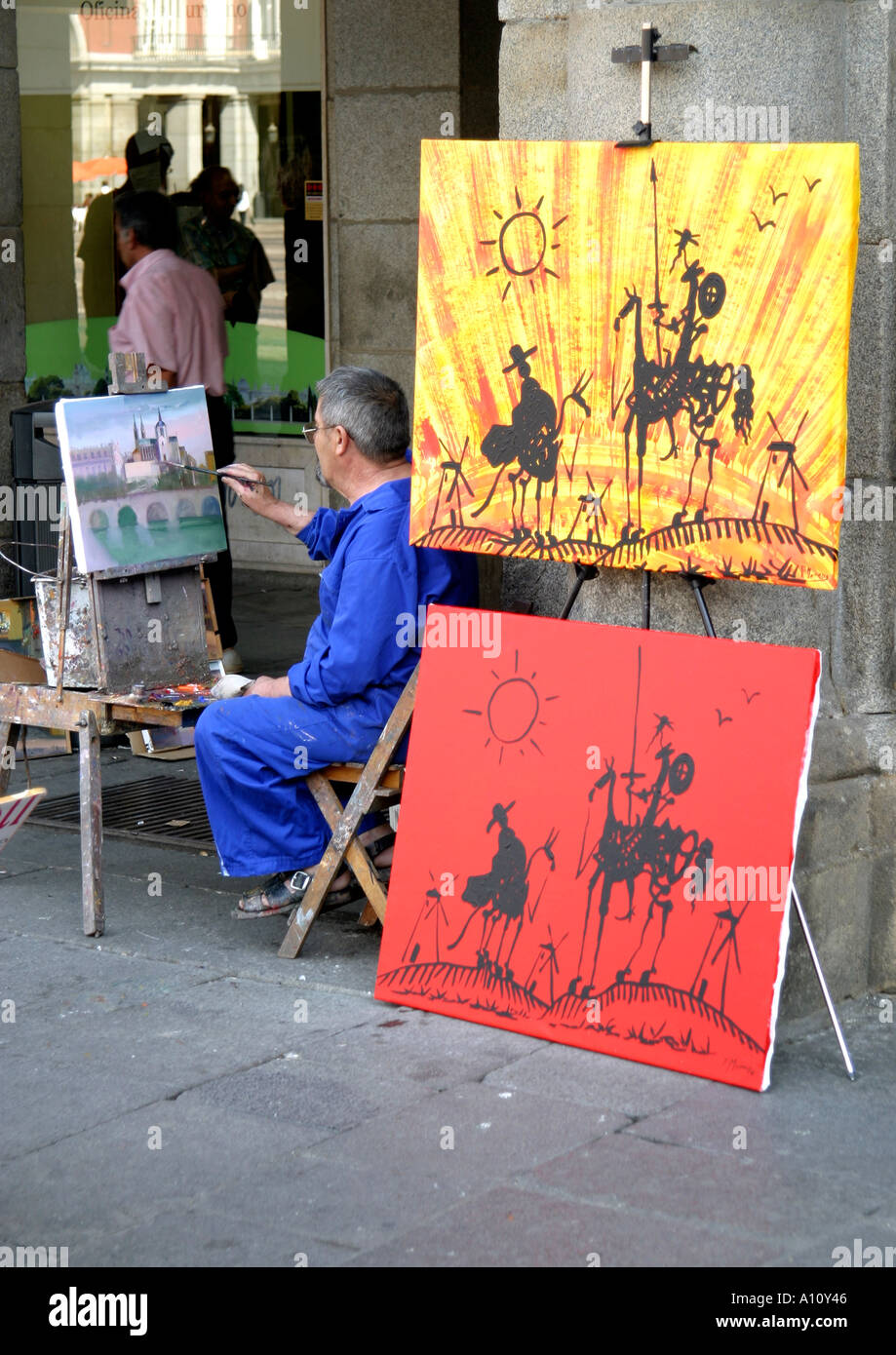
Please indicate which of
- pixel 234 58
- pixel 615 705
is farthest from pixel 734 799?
pixel 234 58

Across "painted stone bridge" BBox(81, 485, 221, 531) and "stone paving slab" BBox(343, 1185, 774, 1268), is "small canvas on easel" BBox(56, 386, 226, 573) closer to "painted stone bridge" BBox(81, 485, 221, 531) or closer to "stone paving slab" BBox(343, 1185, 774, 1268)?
"painted stone bridge" BBox(81, 485, 221, 531)

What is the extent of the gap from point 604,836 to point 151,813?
2526mm

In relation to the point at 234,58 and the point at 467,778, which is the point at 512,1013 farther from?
the point at 234,58

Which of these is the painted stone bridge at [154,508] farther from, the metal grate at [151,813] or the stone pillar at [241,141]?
the stone pillar at [241,141]

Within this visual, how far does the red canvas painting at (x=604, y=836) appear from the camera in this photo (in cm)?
397

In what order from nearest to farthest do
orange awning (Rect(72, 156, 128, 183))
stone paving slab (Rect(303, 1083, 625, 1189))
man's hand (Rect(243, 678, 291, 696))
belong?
stone paving slab (Rect(303, 1083, 625, 1189)), man's hand (Rect(243, 678, 291, 696)), orange awning (Rect(72, 156, 128, 183))

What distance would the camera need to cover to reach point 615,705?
4.20m

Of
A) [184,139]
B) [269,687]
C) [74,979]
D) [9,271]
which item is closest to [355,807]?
[269,687]

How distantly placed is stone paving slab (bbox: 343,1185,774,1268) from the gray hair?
2125 millimetres

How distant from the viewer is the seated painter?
470 centimetres

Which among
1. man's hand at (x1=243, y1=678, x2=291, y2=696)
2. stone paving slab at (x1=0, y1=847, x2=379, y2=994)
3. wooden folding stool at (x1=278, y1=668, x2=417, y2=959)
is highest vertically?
man's hand at (x1=243, y1=678, x2=291, y2=696)
